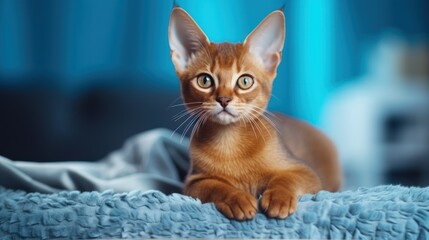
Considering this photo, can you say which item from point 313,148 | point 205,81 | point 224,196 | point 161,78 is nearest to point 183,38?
point 205,81

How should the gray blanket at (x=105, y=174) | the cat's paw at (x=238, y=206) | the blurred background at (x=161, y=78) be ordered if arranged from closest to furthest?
the cat's paw at (x=238, y=206) < the gray blanket at (x=105, y=174) < the blurred background at (x=161, y=78)

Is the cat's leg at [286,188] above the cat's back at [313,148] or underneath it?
underneath

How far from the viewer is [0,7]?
2709 millimetres

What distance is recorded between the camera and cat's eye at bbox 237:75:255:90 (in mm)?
757

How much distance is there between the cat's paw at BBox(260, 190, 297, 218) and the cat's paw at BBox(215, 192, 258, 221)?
0.02 meters

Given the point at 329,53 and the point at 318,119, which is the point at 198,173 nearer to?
the point at 318,119

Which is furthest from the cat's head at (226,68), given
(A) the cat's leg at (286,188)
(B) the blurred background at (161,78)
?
(B) the blurred background at (161,78)

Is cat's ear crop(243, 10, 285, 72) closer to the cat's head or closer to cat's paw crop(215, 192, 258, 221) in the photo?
the cat's head

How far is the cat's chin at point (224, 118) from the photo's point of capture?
2.47ft

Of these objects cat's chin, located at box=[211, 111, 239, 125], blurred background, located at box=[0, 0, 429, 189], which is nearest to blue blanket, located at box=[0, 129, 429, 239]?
cat's chin, located at box=[211, 111, 239, 125]

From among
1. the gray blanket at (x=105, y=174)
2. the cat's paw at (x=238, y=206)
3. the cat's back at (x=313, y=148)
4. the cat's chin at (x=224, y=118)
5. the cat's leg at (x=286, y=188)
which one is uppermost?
the cat's chin at (x=224, y=118)

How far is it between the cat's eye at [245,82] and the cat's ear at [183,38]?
71 mm

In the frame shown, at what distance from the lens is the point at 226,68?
0.75 metres

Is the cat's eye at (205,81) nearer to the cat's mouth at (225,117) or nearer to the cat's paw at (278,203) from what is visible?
the cat's mouth at (225,117)
